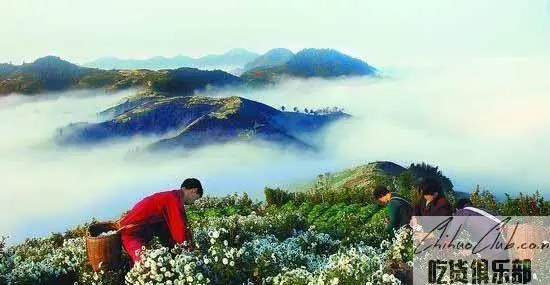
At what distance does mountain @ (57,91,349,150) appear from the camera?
250 feet

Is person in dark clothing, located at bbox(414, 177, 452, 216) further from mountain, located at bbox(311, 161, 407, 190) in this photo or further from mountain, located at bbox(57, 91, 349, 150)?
mountain, located at bbox(57, 91, 349, 150)

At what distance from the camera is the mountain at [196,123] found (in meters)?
76.3

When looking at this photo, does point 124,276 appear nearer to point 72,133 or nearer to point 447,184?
point 447,184

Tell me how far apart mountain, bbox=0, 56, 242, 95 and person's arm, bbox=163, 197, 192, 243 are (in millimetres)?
77451

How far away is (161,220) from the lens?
10.5m

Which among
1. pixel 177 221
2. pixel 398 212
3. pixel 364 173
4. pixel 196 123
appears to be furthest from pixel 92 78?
pixel 177 221

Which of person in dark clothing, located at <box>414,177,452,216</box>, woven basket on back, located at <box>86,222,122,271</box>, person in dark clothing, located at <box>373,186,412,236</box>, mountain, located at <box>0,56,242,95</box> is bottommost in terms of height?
woven basket on back, located at <box>86,222,122,271</box>

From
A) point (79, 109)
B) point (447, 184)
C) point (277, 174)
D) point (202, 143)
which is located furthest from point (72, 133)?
point (447, 184)

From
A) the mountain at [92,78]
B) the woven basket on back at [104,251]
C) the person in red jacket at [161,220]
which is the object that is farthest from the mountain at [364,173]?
the mountain at [92,78]

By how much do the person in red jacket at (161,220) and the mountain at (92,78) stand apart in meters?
77.0

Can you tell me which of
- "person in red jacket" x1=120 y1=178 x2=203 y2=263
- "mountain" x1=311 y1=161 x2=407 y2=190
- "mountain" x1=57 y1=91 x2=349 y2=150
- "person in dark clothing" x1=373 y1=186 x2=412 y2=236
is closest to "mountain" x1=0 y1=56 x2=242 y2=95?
"mountain" x1=57 y1=91 x2=349 y2=150

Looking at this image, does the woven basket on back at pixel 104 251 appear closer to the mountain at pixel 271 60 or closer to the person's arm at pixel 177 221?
the person's arm at pixel 177 221

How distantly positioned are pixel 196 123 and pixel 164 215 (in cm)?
7029

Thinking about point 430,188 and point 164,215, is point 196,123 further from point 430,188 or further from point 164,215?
point 430,188
